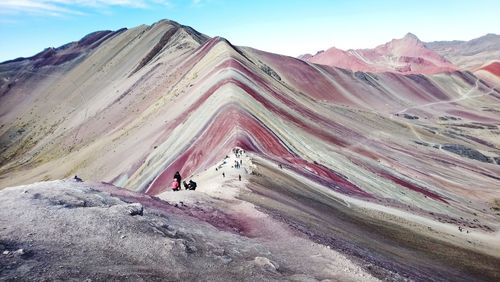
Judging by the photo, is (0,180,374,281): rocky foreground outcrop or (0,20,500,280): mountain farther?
(0,20,500,280): mountain

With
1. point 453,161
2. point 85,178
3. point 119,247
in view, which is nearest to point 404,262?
point 119,247

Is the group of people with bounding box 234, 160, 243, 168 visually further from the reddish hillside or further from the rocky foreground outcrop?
the reddish hillside

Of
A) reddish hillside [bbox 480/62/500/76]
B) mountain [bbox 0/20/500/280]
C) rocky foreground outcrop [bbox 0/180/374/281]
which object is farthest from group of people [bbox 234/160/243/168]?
reddish hillside [bbox 480/62/500/76]

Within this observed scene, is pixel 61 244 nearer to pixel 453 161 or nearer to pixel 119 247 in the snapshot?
pixel 119 247

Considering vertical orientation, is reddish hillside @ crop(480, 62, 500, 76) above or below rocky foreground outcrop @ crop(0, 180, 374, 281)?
above

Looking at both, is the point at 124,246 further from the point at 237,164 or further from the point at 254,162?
the point at 254,162

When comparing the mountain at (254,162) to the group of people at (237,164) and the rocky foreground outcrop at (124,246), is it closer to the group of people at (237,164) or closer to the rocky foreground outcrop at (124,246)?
the rocky foreground outcrop at (124,246)

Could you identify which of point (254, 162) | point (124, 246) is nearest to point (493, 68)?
point (254, 162)

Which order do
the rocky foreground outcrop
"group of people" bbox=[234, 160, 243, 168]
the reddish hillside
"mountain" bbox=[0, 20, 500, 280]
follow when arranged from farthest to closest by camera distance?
the reddish hillside, "group of people" bbox=[234, 160, 243, 168], "mountain" bbox=[0, 20, 500, 280], the rocky foreground outcrop

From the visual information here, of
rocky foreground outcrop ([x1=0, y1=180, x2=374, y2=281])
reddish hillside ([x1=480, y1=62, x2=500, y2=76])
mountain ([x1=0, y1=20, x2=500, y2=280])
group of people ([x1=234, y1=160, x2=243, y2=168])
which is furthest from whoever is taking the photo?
reddish hillside ([x1=480, y1=62, x2=500, y2=76])
